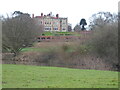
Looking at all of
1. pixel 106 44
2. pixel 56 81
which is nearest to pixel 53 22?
pixel 106 44

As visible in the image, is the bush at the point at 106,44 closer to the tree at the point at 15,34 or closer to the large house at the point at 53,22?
the tree at the point at 15,34

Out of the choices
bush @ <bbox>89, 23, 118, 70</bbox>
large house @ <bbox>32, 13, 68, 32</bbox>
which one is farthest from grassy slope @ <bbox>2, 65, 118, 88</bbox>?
large house @ <bbox>32, 13, 68, 32</bbox>

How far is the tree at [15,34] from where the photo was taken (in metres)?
35.2

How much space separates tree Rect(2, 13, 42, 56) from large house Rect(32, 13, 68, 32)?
56390 mm

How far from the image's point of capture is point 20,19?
37.9m

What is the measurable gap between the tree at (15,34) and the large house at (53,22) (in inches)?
2220

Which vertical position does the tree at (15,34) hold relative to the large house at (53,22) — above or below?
below

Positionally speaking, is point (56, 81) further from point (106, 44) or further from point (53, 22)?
point (53, 22)

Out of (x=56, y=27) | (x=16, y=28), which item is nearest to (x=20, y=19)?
(x=16, y=28)

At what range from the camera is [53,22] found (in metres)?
96.4

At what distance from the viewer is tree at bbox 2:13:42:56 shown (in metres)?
35.2

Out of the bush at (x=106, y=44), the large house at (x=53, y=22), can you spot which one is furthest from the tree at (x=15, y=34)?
the large house at (x=53, y=22)

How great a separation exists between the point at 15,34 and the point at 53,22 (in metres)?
61.3

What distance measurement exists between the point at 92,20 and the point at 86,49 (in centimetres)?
4690
